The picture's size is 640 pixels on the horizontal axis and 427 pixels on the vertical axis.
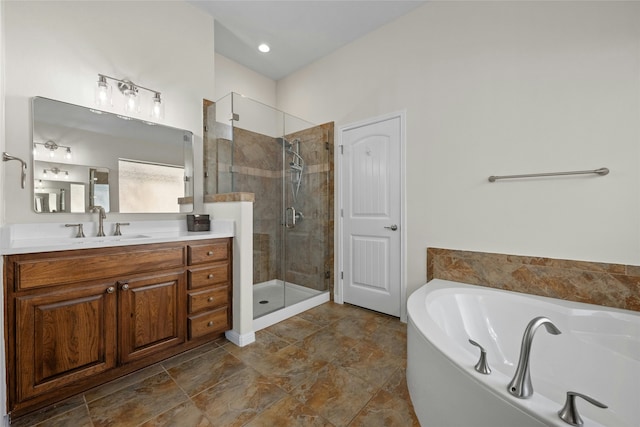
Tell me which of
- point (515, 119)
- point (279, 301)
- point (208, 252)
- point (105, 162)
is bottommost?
point (279, 301)

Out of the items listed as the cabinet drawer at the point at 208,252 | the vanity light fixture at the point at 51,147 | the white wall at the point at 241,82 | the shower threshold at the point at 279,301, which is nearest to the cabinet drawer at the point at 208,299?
the cabinet drawer at the point at 208,252

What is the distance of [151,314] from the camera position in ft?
5.85

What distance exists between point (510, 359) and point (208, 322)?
6.62ft

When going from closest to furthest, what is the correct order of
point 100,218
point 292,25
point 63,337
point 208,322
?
point 63,337, point 100,218, point 208,322, point 292,25

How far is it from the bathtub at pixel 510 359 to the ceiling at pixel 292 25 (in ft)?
8.21

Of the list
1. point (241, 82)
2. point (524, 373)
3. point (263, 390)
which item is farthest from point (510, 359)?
point (241, 82)

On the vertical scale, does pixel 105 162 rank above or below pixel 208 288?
above

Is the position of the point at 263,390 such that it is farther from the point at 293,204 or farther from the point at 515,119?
the point at 515,119

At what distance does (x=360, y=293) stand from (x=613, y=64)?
8.37ft

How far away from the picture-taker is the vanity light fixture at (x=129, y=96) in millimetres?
2006

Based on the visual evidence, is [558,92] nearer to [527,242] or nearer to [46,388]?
[527,242]

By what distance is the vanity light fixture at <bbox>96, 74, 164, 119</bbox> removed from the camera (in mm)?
2006

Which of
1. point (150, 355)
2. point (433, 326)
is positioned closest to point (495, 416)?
point (433, 326)

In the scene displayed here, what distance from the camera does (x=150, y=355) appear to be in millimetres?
1789
